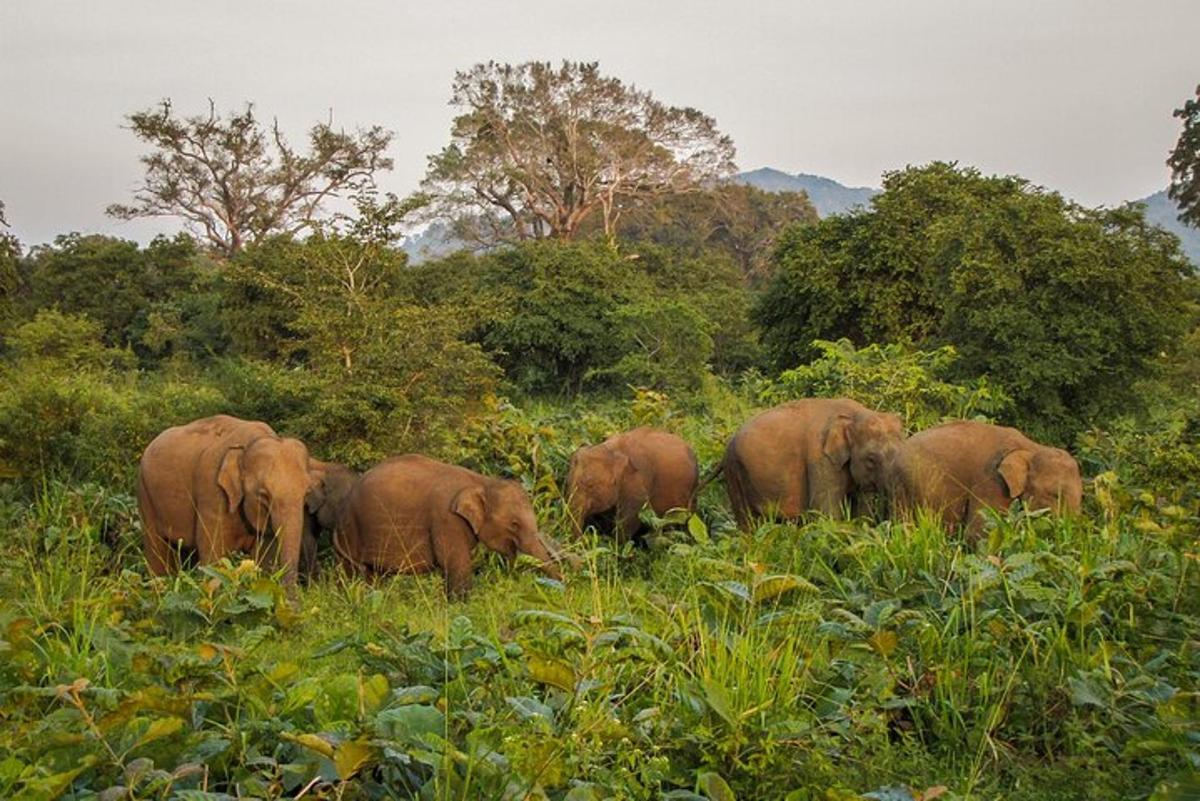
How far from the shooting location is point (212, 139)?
36.4 m

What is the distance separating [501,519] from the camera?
25.5 ft

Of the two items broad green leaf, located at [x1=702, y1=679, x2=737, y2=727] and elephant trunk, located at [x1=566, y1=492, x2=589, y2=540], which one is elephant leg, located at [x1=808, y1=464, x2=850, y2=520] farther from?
broad green leaf, located at [x1=702, y1=679, x2=737, y2=727]

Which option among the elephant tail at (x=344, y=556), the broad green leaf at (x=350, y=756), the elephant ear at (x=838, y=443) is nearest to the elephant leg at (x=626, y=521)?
→ the elephant ear at (x=838, y=443)

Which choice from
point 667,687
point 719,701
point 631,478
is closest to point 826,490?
point 631,478

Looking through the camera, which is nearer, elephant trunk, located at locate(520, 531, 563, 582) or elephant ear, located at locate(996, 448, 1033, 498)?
elephant ear, located at locate(996, 448, 1033, 498)

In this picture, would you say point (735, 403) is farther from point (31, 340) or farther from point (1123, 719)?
point (31, 340)

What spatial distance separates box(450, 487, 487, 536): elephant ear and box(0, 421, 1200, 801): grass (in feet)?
6.17

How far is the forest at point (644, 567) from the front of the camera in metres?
3.14

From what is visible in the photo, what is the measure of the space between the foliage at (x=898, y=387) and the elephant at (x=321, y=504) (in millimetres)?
5483

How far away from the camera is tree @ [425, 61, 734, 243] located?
39125 mm

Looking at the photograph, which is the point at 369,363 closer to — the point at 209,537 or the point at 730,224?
the point at 209,537

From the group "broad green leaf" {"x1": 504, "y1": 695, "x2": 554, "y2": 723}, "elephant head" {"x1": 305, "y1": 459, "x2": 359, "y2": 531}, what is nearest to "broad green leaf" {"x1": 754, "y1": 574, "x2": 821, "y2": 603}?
"broad green leaf" {"x1": 504, "y1": 695, "x2": 554, "y2": 723}

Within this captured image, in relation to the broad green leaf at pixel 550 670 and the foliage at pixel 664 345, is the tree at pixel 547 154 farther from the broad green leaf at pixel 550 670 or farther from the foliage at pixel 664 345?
the broad green leaf at pixel 550 670

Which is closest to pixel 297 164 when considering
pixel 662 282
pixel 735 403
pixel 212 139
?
pixel 212 139
